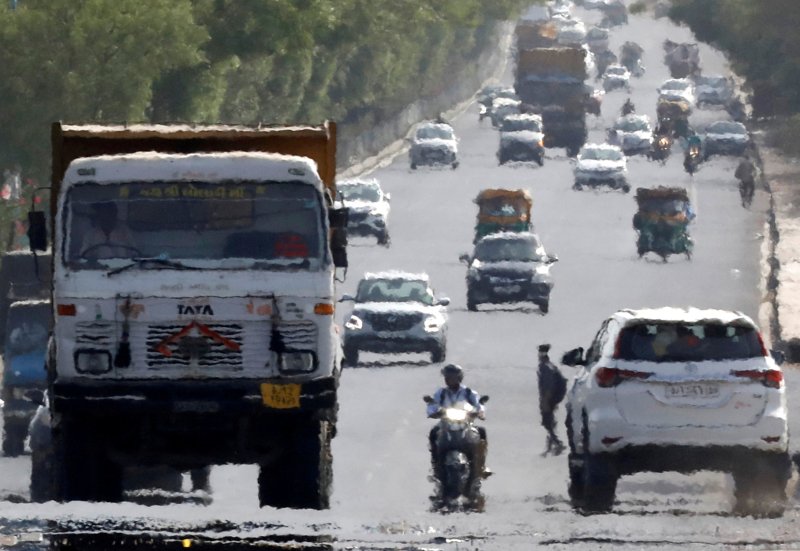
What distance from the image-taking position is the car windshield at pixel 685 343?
1925cm

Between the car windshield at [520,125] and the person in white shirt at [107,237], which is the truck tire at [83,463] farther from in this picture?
the car windshield at [520,125]

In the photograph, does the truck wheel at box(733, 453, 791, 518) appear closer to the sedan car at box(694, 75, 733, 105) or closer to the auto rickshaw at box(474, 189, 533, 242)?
the auto rickshaw at box(474, 189, 533, 242)

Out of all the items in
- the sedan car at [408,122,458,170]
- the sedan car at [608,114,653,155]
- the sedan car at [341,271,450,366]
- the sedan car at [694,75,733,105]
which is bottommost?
the sedan car at [341,271,450,366]

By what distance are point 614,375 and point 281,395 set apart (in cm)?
369

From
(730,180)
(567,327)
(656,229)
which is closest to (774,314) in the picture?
(567,327)

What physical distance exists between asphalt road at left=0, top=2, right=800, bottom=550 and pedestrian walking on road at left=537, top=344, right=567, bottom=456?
317 mm

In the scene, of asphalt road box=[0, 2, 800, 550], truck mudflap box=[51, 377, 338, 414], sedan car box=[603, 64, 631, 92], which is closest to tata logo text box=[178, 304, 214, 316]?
truck mudflap box=[51, 377, 338, 414]

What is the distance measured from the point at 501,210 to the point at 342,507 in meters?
38.4

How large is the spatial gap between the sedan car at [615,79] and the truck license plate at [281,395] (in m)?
120

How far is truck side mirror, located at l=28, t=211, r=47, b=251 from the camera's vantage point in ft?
56.0

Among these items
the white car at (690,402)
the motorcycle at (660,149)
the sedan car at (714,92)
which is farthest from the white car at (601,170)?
the white car at (690,402)

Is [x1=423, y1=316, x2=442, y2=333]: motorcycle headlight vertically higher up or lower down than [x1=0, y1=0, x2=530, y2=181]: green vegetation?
lower down

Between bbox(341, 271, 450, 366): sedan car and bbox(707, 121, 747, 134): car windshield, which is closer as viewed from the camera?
bbox(341, 271, 450, 366): sedan car

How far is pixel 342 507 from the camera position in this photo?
21.4m
